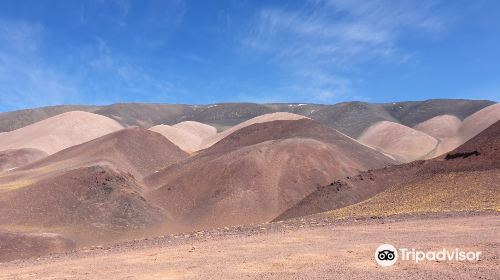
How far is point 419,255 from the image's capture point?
589 inches

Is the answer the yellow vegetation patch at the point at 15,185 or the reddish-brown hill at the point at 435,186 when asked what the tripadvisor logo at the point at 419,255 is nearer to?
the reddish-brown hill at the point at 435,186

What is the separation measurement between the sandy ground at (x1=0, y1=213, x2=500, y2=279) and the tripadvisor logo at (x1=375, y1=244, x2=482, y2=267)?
302mm

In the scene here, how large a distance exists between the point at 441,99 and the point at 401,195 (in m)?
164

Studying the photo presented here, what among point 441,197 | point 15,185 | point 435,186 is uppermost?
point 15,185

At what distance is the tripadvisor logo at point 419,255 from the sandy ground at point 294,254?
30 centimetres

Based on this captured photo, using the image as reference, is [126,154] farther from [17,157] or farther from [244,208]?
[17,157]

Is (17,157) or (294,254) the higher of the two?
(17,157)

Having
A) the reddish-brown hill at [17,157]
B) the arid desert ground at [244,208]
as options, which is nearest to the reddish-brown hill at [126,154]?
the arid desert ground at [244,208]

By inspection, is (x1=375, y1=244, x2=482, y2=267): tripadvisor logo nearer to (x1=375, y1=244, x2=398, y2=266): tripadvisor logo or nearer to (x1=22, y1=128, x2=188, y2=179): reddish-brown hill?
(x1=375, y1=244, x2=398, y2=266): tripadvisor logo

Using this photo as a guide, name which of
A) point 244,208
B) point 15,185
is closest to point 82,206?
point 15,185

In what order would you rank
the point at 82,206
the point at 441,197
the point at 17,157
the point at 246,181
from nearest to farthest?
the point at 441,197 → the point at 82,206 → the point at 246,181 → the point at 17,157

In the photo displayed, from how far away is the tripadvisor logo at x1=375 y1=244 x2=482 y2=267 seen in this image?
14.4 m

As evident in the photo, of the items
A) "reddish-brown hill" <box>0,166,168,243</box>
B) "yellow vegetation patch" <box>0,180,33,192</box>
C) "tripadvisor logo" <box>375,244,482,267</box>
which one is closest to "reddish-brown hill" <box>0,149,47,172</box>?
"yellow vegetation patch" <box>0,180,33,192</box>

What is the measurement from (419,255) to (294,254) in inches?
161
